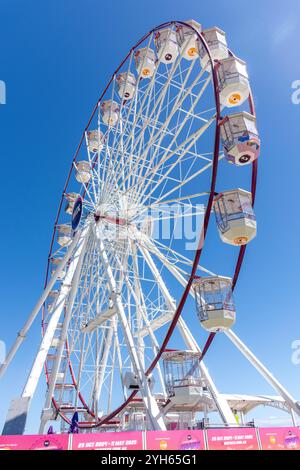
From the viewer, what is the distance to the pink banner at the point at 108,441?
20.7 ft

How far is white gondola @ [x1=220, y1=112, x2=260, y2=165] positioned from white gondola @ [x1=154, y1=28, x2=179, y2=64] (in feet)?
17.5

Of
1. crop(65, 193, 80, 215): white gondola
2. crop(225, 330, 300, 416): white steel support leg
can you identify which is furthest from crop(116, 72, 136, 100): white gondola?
crop(225, 330, 300, 416): white steel support leg

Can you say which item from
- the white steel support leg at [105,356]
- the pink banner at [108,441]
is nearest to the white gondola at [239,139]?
the pink banner at [108,441]

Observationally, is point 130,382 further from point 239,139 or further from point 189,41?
point 189,41

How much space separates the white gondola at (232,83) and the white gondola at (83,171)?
32.6 ft

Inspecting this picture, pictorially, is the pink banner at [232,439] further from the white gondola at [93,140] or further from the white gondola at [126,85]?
the white gondola at [93,140]

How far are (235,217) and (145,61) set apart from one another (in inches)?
350

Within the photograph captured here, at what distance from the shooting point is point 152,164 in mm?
14656

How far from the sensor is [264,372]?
1260 cm

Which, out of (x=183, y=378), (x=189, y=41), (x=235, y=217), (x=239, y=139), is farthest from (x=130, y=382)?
(x=189, y=41)

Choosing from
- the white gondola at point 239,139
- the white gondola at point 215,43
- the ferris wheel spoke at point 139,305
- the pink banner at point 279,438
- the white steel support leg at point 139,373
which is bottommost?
the pink banner at point 279,438

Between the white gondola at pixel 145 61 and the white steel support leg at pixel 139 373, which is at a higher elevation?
the white gondola at pixel 145 61

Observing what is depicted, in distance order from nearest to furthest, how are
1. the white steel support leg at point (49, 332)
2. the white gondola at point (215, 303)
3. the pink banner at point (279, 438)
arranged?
the pink banner at point (279, 438) → the white gondola at point (215, 303) → the white steel support leg at point (49, 332)
